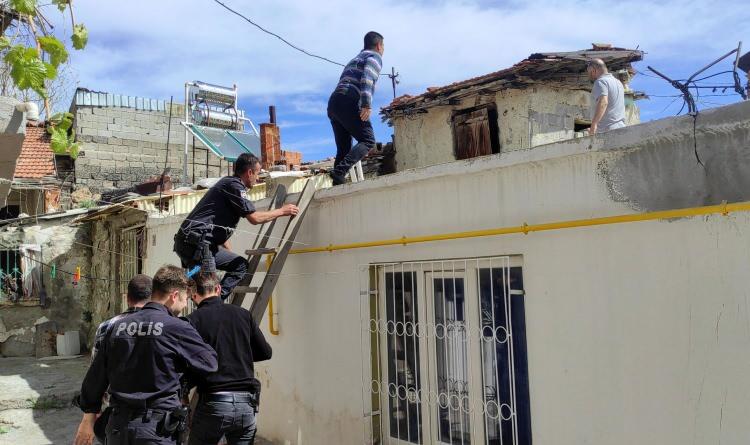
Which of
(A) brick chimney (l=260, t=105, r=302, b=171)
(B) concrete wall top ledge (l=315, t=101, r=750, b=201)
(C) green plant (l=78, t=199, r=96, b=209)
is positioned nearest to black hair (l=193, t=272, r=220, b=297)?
(B) concrete wall top ledge (l=315, t=101, r=750, b=201)

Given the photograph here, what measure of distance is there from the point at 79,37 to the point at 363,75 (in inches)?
99.5

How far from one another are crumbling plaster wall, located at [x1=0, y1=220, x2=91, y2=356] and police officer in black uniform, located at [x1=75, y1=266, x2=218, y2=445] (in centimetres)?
1174

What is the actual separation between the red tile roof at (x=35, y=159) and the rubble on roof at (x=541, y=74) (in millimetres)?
9573

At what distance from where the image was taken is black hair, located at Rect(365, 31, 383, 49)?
605cm

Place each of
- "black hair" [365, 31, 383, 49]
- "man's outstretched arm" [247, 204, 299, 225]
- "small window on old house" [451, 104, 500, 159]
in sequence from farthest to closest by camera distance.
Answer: "small window on old house" [451, 104, 500, 159] → "black hair" [365, 31, 383, 49] → "man's outstretched arm" [247, 204, 299, 225]

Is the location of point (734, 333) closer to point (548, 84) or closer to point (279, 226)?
point (279, 226)

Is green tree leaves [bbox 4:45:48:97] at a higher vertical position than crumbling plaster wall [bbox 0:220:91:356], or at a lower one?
higher

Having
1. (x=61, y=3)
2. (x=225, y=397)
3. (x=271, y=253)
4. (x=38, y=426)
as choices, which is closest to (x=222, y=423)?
(x=225, y=397)

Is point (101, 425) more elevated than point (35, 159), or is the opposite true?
point (35, 159)

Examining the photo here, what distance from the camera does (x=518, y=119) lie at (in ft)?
40.0

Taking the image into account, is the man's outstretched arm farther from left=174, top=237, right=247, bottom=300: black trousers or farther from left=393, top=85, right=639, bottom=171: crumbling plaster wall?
left=393, top=85, right=639, bottom=171: crumbling plaster wall

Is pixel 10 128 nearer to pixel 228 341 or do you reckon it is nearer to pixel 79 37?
pixel 79 37

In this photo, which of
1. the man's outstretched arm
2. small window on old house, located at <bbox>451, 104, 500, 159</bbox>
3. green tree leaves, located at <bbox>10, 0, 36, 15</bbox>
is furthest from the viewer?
small window on old house, located at <bbox>451, 104, 500, 159</bbox>

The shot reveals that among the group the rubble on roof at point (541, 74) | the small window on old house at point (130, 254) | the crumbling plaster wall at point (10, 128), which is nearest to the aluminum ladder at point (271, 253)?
the crumbling plaster wall at point (10, 128)
